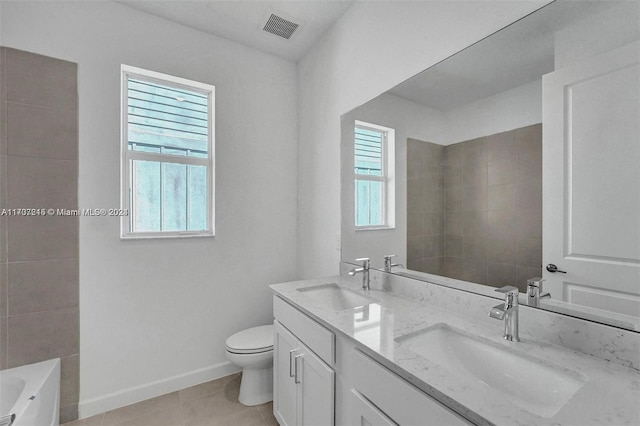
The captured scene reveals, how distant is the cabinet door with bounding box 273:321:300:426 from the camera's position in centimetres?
147

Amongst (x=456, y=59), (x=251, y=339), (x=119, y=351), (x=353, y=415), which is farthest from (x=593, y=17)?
(x=119, y=351)

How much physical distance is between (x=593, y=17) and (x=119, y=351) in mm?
2965

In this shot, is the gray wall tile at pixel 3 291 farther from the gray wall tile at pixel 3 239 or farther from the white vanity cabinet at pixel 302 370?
the white vanity cabinet at pixel 302 370

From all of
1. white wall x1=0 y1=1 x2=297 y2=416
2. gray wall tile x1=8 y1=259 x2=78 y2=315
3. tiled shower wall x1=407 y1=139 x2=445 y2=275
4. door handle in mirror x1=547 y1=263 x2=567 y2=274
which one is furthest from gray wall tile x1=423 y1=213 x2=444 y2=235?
gray wall tile x1=8 y1=259 x2=78 y2=315

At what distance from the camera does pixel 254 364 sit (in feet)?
6.27

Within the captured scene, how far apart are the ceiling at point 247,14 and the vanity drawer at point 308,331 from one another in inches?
78.9

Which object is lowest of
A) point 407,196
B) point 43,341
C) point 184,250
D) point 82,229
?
point 43,341

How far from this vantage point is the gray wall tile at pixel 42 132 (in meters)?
1.67

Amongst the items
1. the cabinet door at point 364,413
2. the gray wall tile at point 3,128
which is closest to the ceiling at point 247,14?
the gray wall tile at point 3,128

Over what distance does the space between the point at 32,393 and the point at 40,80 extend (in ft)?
5.87

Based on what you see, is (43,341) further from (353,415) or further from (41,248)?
(353,415)

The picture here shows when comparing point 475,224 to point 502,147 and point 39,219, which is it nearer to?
point 502,147

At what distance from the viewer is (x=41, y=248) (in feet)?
5.68

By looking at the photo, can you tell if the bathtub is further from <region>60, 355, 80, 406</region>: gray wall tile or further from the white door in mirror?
the white door in mirror
